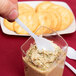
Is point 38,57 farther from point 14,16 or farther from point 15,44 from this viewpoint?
point 15,44

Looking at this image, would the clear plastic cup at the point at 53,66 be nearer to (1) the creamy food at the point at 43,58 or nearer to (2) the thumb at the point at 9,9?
(1) the creamy food at the point at 43,58

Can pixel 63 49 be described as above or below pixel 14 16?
below

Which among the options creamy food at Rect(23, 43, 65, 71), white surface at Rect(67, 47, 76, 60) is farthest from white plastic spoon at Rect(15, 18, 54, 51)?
white surface at Rect(67, 47, 76, 60)

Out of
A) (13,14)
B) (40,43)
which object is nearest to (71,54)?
(40,43)

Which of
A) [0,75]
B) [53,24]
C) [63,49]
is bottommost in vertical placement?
[0,75]

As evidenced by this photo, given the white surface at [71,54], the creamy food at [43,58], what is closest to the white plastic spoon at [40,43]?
the creamy food at [43,58]

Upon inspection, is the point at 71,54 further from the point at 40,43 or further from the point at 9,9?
the point at 9,9

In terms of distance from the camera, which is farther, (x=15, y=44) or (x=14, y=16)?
(x=15, y=44)

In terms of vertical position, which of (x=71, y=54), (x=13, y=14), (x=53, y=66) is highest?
(x=13, y=14)

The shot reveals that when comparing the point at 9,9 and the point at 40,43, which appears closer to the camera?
the point at 9,9

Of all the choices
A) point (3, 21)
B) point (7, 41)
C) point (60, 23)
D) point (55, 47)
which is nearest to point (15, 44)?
point (7, 41)
